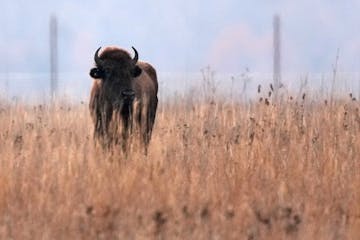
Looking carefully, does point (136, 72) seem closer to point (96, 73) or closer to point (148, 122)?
point (96, 73)

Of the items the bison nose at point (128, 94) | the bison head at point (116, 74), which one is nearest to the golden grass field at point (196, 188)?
the bison nose at point (128, 94)

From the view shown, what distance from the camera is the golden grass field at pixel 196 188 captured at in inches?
279

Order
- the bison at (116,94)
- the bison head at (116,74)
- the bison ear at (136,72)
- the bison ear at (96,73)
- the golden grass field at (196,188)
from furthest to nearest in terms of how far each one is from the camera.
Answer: the bison ear at (136,72)
the bison ear at (96,73)
the bison head at (116,74)
the bison at (116,94)
the golden grass field at (196,188)

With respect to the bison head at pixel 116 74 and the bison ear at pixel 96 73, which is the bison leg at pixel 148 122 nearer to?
the bison head at pixel 116 74

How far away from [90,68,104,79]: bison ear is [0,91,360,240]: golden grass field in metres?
1.51

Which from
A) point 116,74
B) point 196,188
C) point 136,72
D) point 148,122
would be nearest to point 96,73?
point 116,74

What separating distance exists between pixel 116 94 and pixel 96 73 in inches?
19.8

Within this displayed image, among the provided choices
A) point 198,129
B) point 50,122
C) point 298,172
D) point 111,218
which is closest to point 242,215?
point 111,218

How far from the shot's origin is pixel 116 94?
12.8m

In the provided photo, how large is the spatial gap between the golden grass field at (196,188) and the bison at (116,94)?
67 cm

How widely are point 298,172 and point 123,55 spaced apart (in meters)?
4.64

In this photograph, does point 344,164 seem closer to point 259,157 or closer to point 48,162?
point 259,157

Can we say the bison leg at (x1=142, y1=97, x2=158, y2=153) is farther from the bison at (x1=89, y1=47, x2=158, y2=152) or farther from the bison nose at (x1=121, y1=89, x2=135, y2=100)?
the bison nose at (x1=121, y1=89, x2=135, y2=100)

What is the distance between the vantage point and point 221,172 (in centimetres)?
945
